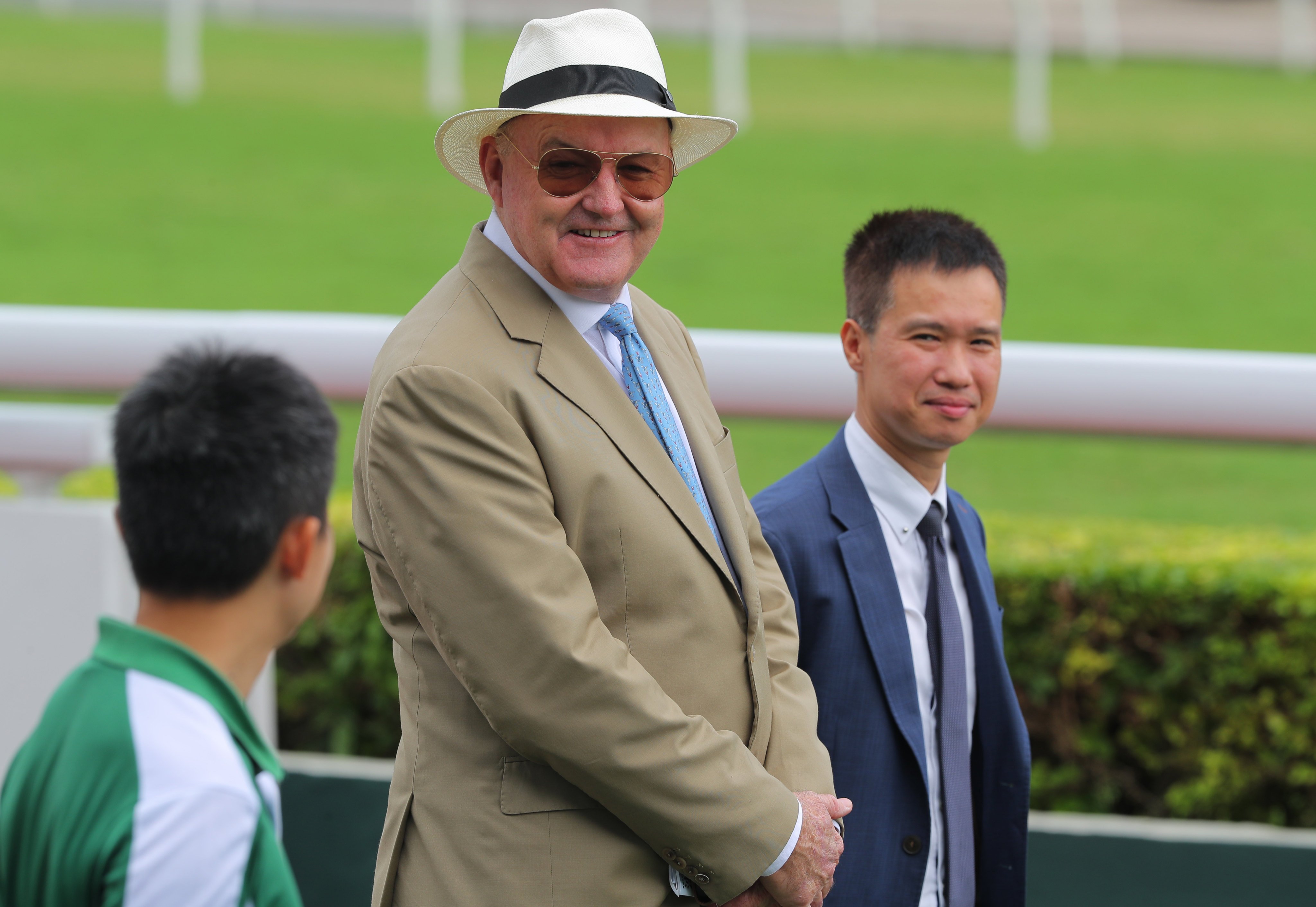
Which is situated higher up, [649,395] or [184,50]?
[184,50]

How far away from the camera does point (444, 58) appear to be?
23828 mm

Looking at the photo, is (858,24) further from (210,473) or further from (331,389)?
(210,473)

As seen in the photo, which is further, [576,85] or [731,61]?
[731,61]

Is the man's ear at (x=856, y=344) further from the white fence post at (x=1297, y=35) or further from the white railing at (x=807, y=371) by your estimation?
the white fence post at (x=1297, y=35)

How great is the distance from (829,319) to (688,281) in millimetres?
1738

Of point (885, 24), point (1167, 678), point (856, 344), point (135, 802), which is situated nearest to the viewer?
point (135, 802)

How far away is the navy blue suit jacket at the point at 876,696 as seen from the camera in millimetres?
2277

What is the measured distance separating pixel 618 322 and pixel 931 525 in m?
0.68

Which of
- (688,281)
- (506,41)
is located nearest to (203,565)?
(688,281)

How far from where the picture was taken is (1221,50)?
26641 millimetres

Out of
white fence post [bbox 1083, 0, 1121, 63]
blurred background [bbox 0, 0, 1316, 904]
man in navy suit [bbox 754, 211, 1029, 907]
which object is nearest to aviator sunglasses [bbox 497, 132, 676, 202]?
man in navy suit [bbox 754, 211, 1029, 907]

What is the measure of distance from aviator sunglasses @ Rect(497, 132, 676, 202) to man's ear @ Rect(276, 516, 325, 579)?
0.60m

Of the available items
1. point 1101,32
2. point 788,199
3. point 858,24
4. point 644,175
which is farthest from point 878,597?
point 858,24

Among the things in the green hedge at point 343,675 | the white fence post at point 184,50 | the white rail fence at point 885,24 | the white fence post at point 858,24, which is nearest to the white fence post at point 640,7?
the white rail fence at point 885,24
